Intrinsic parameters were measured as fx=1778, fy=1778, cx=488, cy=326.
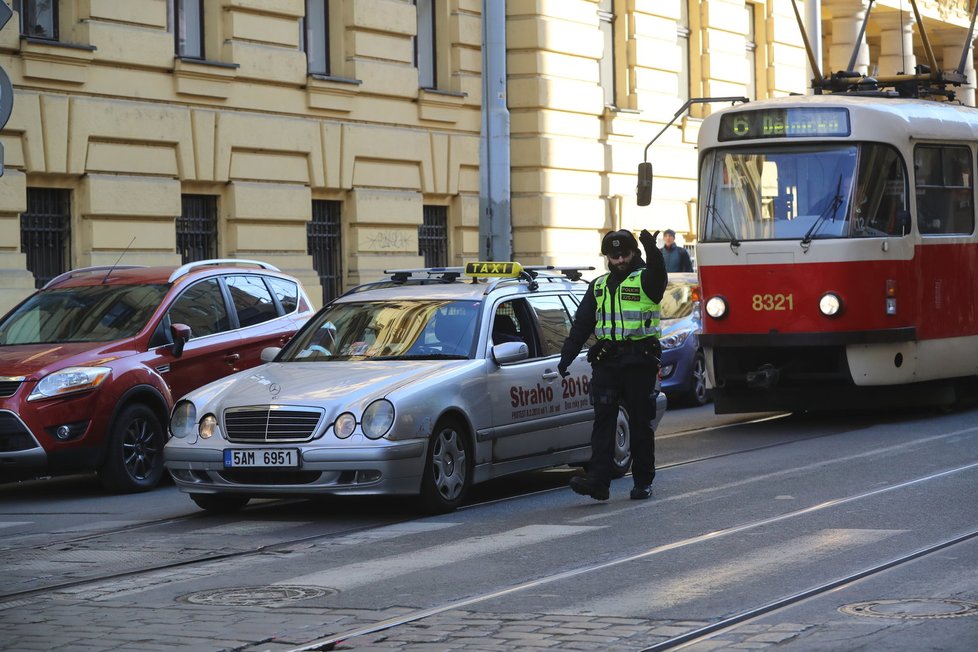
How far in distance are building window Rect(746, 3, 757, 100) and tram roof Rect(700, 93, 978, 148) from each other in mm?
15635

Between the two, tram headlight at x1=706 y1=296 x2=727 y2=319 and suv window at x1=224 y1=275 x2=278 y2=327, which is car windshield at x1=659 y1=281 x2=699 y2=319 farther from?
suv window at x1=224 y1=275 x2=278 y2=327

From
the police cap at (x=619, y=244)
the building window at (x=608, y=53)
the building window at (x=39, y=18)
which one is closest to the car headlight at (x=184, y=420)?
the police cap at (x=619, y=244)

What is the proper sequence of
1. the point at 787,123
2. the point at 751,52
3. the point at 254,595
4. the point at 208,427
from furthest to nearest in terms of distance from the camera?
the point at 751,52, the point at 787,123, the point at 208,427, the point at 254,595

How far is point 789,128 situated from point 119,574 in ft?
30.5

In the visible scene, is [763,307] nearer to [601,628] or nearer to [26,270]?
[26,270]

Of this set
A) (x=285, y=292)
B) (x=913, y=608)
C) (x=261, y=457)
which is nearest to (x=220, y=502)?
(x=261, y=457)

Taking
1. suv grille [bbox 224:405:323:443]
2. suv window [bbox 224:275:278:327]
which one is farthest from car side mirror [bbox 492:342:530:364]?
suv window [bbox 224:275:278:327]

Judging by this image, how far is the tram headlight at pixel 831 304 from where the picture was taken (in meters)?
16.0

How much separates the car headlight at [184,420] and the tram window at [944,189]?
8167 millimetres

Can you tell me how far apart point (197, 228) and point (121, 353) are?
298 inches

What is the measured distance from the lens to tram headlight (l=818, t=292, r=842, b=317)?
16.0 meters

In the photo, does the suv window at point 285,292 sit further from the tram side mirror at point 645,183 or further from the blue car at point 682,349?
the blue car at point 682,349

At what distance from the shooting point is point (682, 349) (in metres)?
19.8

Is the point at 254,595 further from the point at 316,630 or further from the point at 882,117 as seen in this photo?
the point at 882,117
